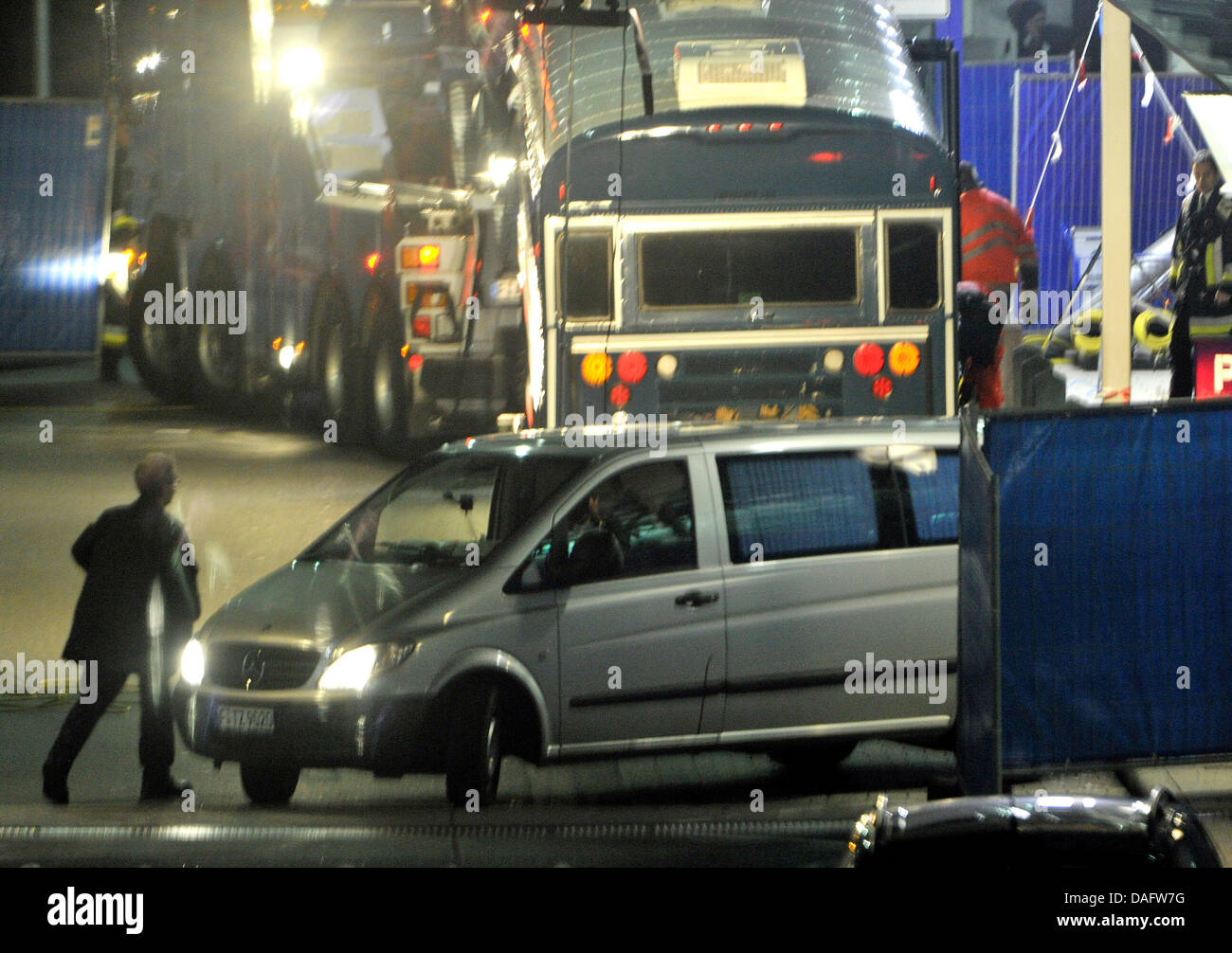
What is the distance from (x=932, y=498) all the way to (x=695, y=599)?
128cm

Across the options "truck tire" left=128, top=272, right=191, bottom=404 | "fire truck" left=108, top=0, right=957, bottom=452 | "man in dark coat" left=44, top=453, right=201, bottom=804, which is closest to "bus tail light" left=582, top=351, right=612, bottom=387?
"fire truck" left=108, top=0, right=957, bottom=452

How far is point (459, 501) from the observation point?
8.34 metres

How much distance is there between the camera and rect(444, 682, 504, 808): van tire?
7.49 m

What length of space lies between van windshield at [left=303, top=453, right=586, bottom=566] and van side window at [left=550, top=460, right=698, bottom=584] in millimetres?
199

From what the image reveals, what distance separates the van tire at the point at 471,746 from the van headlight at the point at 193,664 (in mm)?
1123

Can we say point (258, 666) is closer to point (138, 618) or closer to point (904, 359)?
point (138, 618)

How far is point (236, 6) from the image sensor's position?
1681cm

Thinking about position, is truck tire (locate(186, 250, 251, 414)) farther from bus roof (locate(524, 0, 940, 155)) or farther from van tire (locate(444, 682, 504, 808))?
van tire (locate(444, 682, 504, 808))

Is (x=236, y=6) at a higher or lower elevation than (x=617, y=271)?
higher

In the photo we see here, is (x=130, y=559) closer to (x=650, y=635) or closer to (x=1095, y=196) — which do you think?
(x=650, y=635)

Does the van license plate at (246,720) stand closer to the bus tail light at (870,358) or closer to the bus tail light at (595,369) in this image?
the bus tail light at (595,369)

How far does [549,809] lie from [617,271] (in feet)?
15.1
